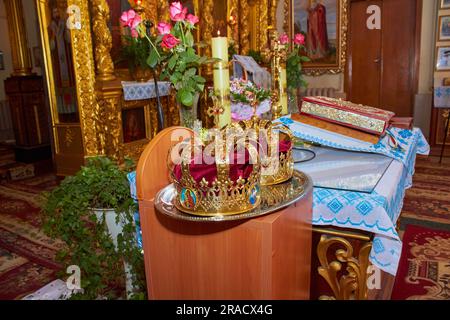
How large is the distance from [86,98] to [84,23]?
81 centimetres

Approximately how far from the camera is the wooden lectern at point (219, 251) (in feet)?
2.88

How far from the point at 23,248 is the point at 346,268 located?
2496 mm

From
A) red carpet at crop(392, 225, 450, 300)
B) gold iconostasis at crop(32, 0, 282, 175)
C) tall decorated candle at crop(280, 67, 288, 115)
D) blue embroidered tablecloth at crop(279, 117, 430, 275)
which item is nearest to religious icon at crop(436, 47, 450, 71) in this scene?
red carpet at crop(392, 225, 450, 300)

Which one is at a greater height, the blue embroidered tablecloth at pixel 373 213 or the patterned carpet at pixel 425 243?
the blue embroidered tablecloth at pixel 373 213

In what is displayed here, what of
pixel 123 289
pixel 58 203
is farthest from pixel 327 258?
pixel 123 289

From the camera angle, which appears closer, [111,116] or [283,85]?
[283,85]

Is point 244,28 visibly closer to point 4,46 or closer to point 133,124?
point 133,124

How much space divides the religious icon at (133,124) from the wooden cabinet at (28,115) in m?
1.88

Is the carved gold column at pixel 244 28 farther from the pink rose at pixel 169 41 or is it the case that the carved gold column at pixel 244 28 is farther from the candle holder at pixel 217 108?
the candle holder at pixel 217 108

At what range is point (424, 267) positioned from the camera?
2410 millimetres

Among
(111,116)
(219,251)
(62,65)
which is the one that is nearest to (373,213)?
(219,251)

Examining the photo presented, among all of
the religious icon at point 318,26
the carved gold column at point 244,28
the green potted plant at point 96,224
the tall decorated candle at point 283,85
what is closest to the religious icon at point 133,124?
the carved gold column at point 244,28

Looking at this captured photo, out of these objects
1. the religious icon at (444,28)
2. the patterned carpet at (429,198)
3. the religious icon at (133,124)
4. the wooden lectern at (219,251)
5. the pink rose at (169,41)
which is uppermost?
the religious icon at (444,28)

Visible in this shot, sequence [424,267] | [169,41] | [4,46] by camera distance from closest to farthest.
Result: [169,41] → [424,267] → [4,46]
